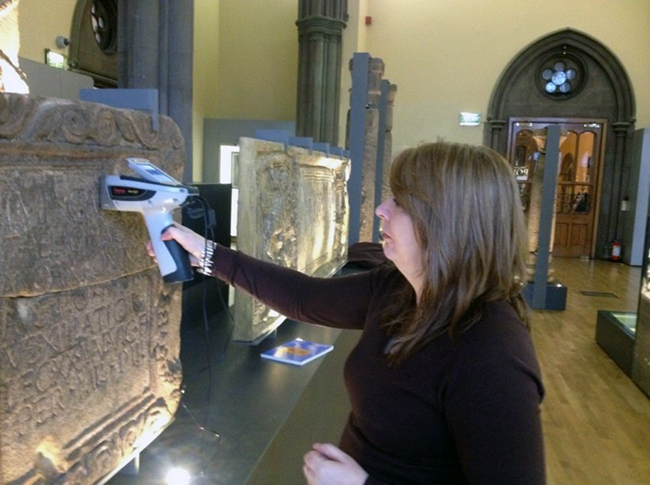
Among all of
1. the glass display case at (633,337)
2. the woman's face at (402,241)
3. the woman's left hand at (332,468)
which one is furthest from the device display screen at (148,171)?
the glass display case at (633,337)

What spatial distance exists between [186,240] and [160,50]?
5695 millimetres

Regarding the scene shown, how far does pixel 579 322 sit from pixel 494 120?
5940 mm

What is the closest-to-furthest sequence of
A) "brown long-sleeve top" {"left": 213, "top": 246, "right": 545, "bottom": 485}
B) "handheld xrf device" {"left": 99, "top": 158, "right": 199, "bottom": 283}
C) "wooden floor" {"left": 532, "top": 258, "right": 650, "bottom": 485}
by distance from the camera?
"brown long-sleeve top" {"left": 213, "top": 246, "right": 545, "bottom": 485}
"handheld xrf device" {"left": 99, "top": 158, "right": 199, "bottom": 283}
"wooden floor" {"left": 532, "top": 258, "right": 650, "bottom": 485}

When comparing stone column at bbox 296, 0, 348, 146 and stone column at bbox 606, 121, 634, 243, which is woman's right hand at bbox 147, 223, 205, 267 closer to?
stone column at bbox 296, 0, 348, 146

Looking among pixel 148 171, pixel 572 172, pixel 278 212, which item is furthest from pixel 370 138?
pixel 572 172

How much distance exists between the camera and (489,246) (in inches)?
45.3

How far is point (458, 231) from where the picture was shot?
1146 millimetres

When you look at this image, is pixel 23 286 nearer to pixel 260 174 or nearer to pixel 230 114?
pixel 260 174

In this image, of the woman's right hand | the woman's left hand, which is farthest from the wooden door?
the woman's left hand

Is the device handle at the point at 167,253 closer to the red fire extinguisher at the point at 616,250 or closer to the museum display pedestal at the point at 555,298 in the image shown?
the museum display pedestal at the point at 555,298

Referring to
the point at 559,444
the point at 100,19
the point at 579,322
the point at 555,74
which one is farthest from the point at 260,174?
the point at 555,74

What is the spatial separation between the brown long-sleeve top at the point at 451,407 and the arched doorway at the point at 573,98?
11101 millimetres

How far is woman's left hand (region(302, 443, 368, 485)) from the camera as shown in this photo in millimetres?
1172

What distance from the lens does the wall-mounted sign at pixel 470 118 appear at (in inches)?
462
